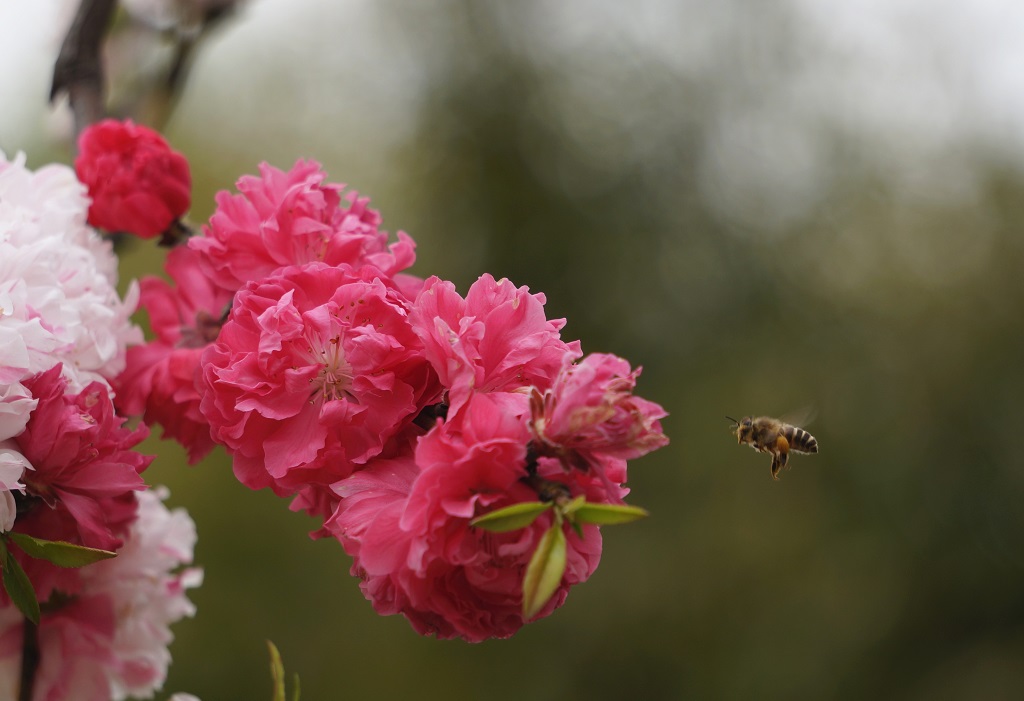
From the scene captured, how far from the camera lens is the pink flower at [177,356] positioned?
0.47 meters

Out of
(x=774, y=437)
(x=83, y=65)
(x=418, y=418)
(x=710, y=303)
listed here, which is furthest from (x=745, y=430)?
(x=710, y=303)

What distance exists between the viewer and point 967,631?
287cm

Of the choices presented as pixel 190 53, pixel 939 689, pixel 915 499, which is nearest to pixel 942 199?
pixel 915 499

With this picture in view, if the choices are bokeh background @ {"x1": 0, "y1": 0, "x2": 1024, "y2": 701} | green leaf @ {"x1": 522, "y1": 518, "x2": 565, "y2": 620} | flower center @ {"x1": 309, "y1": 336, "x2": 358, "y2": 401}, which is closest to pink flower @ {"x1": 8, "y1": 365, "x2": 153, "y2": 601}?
flower center @ {"x1": 309, "y1": 336, "x2": 358, "y2": 401}

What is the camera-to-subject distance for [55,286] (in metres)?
0.44

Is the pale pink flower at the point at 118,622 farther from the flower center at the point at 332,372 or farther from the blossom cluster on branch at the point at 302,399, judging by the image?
the flower center at the point at 332,372

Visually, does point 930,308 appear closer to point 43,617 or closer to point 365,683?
point 365,683

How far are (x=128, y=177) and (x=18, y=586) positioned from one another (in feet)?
0.77

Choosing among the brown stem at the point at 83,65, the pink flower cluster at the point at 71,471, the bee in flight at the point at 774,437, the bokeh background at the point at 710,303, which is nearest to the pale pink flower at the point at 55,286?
the pink flower cluster at the point at 71,471

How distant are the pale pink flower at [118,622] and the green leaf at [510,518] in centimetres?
30

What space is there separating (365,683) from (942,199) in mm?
2589

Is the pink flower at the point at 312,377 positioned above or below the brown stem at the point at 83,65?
below

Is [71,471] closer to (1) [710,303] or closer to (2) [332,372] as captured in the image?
(2) [332,372]

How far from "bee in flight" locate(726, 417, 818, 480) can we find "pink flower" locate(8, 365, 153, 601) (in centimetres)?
36
